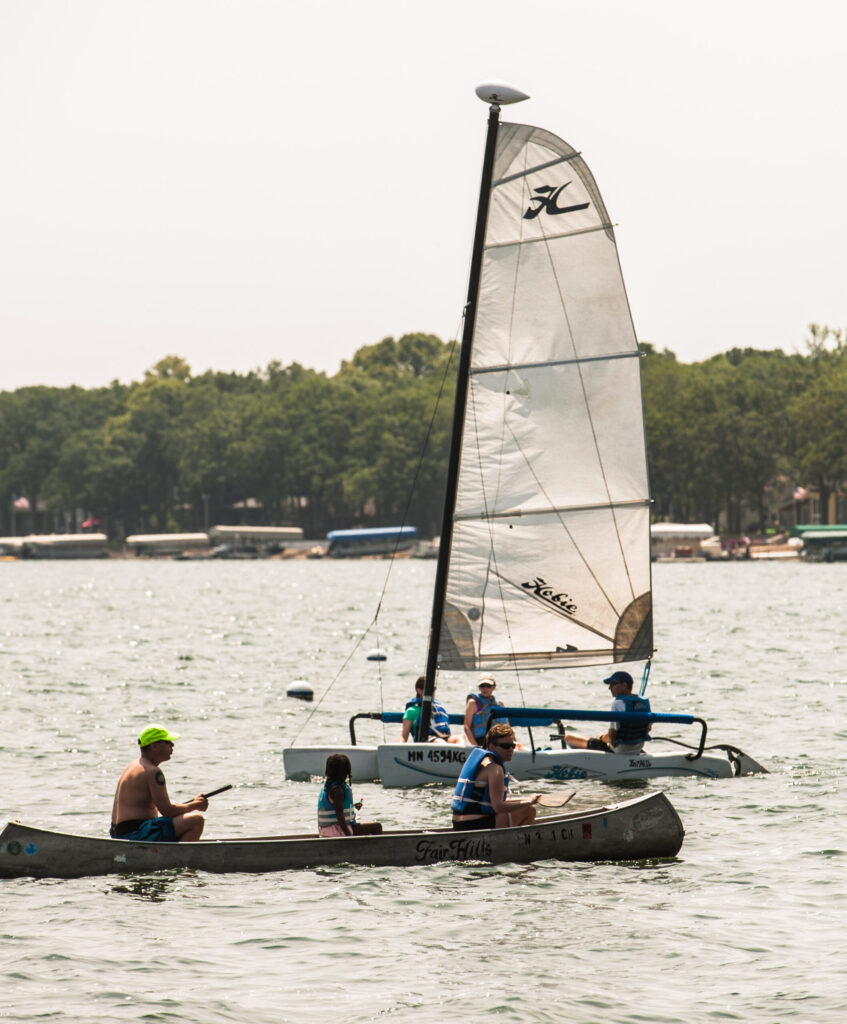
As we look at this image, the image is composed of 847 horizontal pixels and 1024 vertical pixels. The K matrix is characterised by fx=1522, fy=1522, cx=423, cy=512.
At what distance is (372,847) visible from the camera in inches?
769

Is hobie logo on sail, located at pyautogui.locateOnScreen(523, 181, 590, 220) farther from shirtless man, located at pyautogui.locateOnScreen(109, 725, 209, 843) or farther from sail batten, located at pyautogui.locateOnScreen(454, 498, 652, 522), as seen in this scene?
shirtless man, located at pyautogui.locateOnScreen(109, 725, 209, 843)

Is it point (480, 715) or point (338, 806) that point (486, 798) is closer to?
point (338, 806)

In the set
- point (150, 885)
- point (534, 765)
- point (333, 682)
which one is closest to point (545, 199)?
point (534, 765)

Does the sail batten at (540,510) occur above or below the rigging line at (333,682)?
above

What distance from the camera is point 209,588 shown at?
5246 inches

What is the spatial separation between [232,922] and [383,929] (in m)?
1.75

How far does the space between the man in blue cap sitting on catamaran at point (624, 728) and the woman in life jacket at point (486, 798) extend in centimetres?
643

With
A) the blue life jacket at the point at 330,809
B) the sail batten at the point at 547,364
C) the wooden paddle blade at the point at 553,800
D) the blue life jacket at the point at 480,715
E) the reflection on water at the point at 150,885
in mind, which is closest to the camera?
the reflection on water at the point at 150,885

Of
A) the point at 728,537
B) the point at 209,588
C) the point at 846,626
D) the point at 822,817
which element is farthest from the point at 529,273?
the point at 728,537

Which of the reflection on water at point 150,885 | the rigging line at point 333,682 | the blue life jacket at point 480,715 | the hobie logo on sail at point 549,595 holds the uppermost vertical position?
the hobie logo on sail at point 549,595

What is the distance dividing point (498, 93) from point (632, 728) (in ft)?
36.0

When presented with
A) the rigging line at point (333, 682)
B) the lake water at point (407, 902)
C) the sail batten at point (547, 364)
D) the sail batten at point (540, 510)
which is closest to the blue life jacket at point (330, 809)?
the lake water at point (407, 902)

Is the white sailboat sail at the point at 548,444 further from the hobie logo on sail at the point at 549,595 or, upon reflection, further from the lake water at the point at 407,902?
the lake water at the point at 407,902

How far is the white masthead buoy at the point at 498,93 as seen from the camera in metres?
24.6
